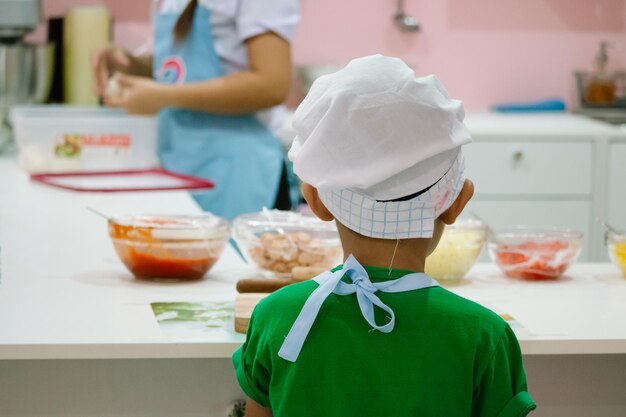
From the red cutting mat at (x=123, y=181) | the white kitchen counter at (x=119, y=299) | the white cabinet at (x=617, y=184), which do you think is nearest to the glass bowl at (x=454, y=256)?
the white kitchen counter at (x=119, y=299)

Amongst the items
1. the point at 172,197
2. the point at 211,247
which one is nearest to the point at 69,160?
the point at 172,197

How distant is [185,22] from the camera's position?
258cm

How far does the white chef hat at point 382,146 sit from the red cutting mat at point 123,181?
148 cm

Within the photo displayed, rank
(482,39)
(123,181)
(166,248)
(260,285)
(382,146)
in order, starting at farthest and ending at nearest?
(482,39), (123,181), (166,248), (260,285), (382,146)

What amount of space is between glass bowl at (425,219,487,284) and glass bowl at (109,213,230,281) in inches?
13.7

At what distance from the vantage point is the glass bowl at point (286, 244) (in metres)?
1.80

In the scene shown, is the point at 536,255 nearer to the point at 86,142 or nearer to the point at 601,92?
the point at 86,142

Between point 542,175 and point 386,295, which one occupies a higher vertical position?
point 386,295

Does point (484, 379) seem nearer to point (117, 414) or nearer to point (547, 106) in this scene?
point (117, 414)

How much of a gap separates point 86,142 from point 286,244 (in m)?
1.28

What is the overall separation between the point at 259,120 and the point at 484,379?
1588 mm

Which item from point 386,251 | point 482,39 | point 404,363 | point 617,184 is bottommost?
point 617,184

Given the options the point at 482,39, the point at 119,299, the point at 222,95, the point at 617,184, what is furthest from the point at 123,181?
the point at 482,39

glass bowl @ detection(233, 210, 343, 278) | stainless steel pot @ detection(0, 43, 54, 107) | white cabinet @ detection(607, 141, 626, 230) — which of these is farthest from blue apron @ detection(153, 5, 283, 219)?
white cabinet @ detection(607, 141, 626, 230)
